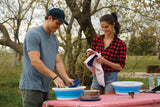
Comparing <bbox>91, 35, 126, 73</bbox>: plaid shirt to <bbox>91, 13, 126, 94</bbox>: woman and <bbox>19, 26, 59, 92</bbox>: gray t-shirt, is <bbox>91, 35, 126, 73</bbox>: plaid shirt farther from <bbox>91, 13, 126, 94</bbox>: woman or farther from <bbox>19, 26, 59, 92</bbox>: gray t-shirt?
<bbox>19, 26, 59, 92</bbox>: gray t-shirt

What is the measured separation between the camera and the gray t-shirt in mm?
2688

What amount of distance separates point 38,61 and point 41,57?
185mm

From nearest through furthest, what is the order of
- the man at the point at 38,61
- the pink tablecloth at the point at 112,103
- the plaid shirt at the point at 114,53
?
the pink tablecloth at the point at 112,103 → the man at the point at 38,61 → the plaid shirt at the point at 114,53

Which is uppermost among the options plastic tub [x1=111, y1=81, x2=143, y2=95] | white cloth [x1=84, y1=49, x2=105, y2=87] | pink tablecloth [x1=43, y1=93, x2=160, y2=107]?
white cloth [x1=84, y1=49, x2=105, y2=87]

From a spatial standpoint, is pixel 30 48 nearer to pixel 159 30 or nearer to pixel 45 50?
pixel 45 50

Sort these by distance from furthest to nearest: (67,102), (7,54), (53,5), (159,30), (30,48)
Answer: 1. (159,30)
2. (53,5)
3. (7,54)
4. (30,48)
5. (67,102)

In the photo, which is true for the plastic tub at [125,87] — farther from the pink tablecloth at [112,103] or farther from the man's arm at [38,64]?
the man's arm at [38,64]

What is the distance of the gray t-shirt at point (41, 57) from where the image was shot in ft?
8.82

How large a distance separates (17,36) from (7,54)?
1498 millimetres

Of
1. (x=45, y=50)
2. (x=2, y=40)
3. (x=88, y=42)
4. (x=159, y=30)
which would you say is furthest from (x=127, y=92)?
(x=159, y=30)

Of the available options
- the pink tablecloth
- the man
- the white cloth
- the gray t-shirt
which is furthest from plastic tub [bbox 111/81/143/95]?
the gray t-shirt

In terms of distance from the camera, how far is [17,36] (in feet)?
30.0

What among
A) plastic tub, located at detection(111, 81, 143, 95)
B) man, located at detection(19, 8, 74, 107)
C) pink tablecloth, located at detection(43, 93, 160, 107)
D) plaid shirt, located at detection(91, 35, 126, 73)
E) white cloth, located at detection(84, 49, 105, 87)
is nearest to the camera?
pink tablecloth, located at detection(43, 93, 160, 107)

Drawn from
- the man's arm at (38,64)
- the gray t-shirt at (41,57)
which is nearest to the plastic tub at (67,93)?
the man's arm at (38,64)
